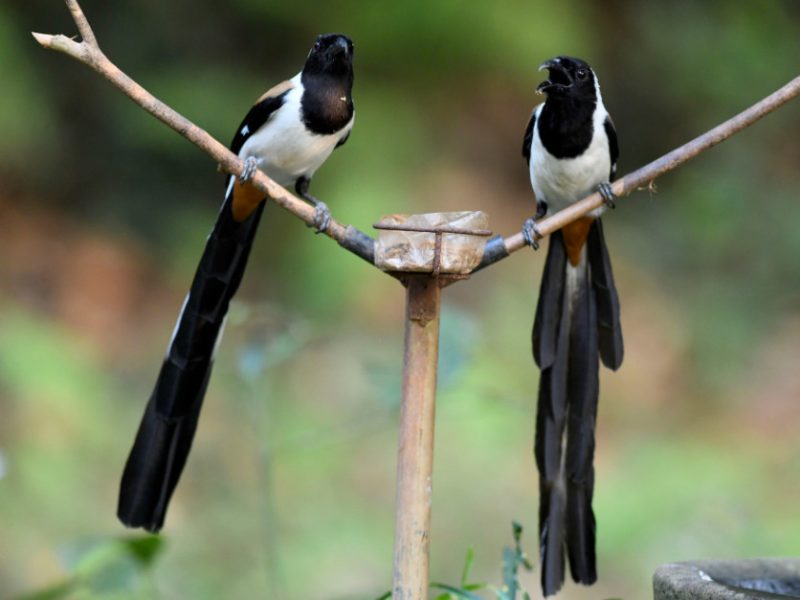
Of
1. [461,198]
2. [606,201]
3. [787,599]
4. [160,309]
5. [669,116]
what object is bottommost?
[787,599]

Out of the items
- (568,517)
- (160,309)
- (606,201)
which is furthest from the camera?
(160,309)

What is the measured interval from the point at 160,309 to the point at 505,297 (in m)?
1.06

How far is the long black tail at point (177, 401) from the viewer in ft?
4.19

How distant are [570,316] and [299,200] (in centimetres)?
48

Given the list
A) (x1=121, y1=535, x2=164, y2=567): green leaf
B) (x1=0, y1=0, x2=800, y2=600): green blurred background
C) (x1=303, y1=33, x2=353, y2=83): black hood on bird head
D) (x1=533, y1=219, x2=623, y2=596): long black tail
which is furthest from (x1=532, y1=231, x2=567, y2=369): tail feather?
(x1=0, y1=0, x2=800, y2=600): green blurred background

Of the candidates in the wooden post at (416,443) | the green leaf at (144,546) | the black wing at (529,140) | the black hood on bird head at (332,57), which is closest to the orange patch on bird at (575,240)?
the black wing at (529,140)

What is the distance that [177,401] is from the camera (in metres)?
1.30

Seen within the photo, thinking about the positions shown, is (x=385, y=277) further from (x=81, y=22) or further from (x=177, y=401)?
(x=81, y=22)

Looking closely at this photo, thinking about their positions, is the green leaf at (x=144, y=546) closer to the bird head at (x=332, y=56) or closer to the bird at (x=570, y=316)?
the bird at (x=570, y=316)

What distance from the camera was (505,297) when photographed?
330cm

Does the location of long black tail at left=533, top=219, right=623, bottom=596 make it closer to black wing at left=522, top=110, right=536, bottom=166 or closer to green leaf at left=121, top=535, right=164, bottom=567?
black wing at left=522, top=110, right=536, bottom=166

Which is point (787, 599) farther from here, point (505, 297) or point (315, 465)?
point (505, 297)

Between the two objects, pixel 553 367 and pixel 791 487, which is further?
pixel 791 487

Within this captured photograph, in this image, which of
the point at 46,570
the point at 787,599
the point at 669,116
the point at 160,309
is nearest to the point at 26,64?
the point at 160,309
